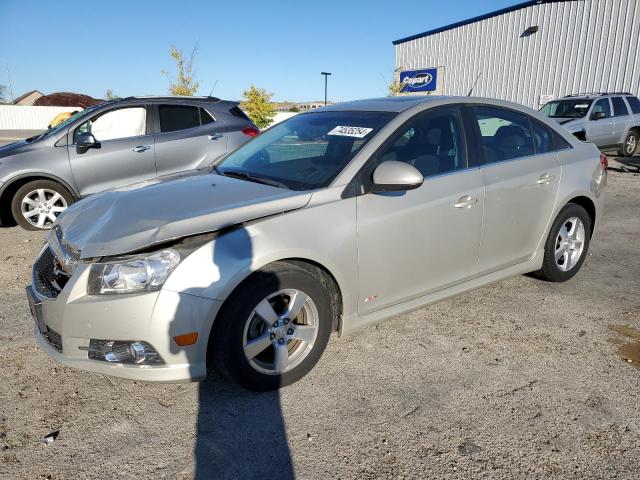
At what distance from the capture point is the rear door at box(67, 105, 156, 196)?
20.4 ft

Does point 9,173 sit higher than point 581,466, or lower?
higher

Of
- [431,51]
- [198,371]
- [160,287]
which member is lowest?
[198,371]

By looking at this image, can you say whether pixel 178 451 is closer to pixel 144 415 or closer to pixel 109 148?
pixel 144 415

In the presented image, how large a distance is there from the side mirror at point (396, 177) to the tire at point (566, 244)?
1.84 meters

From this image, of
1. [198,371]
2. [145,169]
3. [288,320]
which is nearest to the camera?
[198,371]

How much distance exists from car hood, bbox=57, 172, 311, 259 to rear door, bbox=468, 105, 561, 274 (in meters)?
1.55

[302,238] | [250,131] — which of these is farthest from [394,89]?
[302,238]

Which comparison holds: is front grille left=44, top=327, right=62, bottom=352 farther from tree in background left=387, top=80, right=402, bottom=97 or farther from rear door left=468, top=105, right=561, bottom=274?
tree in background left=387, top=80, right=402, bottom=97

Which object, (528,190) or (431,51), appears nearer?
(528,190)

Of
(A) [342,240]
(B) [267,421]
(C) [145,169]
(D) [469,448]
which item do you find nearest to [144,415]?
(B) [267,421]

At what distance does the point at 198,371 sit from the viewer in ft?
8.07

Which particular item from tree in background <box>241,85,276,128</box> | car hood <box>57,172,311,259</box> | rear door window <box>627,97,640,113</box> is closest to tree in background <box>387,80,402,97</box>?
tree in background <box>241,85,276,128</box>

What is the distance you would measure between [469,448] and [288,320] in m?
1.12

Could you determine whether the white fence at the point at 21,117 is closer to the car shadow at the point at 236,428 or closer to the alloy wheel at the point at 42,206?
the alloy wheel at the point at 42,206
